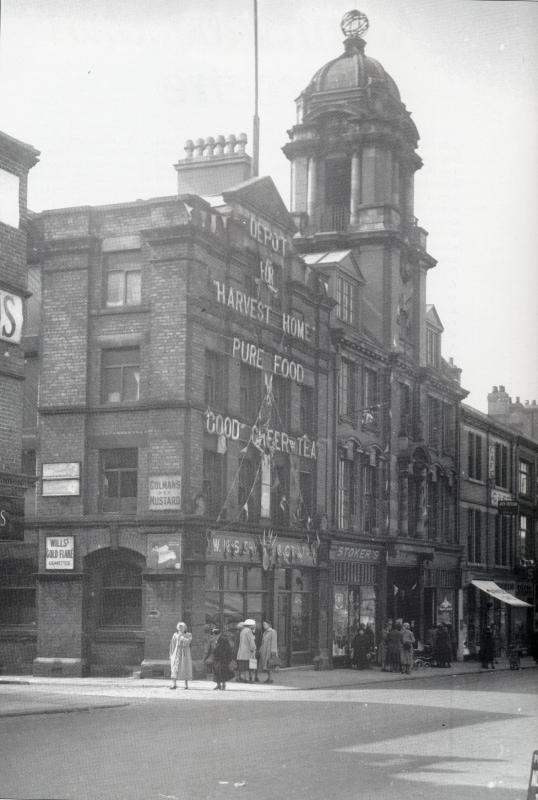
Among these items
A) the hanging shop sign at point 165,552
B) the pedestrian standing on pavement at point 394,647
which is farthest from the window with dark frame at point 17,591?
the pedestrian standing on pavement at point 394,647

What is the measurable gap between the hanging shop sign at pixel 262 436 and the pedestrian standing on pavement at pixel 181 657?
4.84 metres

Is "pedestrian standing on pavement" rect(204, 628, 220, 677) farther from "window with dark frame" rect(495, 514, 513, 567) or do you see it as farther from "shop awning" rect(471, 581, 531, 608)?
"window with dark frame" rect(495, 514, 513, 567)

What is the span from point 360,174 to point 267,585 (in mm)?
16938

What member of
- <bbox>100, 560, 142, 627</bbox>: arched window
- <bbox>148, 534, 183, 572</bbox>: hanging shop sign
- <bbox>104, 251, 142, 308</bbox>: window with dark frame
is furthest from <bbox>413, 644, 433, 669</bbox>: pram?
<bbox>104, 251, 142, 308</bbox>: window with dark frame

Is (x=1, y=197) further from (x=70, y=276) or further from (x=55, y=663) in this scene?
(x=55, y=663)

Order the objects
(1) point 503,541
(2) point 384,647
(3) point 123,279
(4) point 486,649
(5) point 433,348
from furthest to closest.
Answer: (1) point 503,541 → (5) point 433,348 → (4) point 486,649 → (2) point 384,647 → (3) point 123,279

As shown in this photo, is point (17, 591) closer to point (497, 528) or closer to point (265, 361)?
point (265, 361)

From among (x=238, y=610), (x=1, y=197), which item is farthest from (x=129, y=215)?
(x=238, y=610)

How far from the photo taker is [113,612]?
2947cm

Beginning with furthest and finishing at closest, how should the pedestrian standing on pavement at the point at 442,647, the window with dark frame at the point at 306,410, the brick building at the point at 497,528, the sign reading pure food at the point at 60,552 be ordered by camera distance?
the brick building at the point at 497,528 < the pedestrian standing on pavement at the point at 442,647 < the window with dark frame at the point at 306,410 < the sign reading pure food at the point at 60,552

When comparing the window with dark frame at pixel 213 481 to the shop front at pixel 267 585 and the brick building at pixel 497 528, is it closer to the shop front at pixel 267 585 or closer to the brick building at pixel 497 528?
the shop front at pixel 267 585

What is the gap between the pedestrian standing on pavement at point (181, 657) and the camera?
2639 centimetres

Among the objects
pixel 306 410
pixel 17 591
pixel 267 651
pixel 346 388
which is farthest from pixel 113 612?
pixel 346 388

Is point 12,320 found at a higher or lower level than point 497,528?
higher
